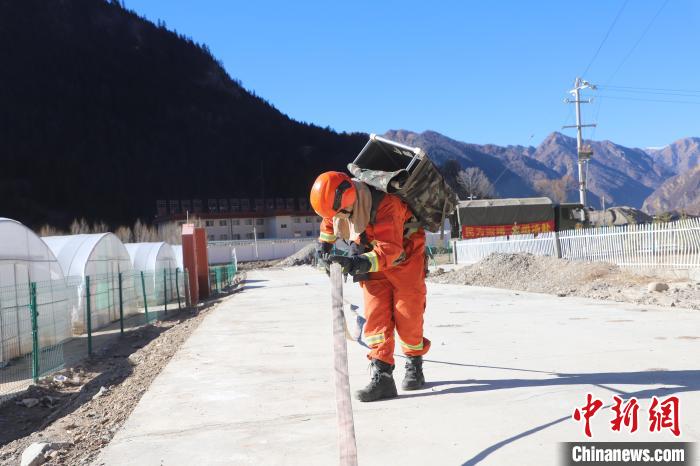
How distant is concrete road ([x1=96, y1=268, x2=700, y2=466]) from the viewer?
372 centimetres

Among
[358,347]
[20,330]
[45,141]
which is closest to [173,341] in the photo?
[20,330]

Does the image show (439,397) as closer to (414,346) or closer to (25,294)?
(414,346)

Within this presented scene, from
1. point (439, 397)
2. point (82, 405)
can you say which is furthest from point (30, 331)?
point (439, 397)

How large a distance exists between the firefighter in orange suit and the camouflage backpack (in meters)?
0.08

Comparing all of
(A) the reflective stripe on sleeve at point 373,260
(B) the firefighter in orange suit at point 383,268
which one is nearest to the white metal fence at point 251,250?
(B) the firefighter in orange suit at point 383,268

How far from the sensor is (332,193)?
4.57 m

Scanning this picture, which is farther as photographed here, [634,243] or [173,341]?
[634,243]

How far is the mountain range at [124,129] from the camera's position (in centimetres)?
12781

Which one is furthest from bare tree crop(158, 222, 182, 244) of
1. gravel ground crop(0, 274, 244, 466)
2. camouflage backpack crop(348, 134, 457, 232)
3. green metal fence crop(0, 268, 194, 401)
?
camouflage backpack crop(348, 134, 457, 232)

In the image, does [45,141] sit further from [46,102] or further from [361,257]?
[361,257]

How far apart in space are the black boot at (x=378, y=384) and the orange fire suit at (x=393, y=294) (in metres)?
0.05

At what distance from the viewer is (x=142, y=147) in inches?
5837

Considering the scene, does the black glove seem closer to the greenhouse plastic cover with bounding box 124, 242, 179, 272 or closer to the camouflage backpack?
the camouflage backpack

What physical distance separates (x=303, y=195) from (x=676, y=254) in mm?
122117
